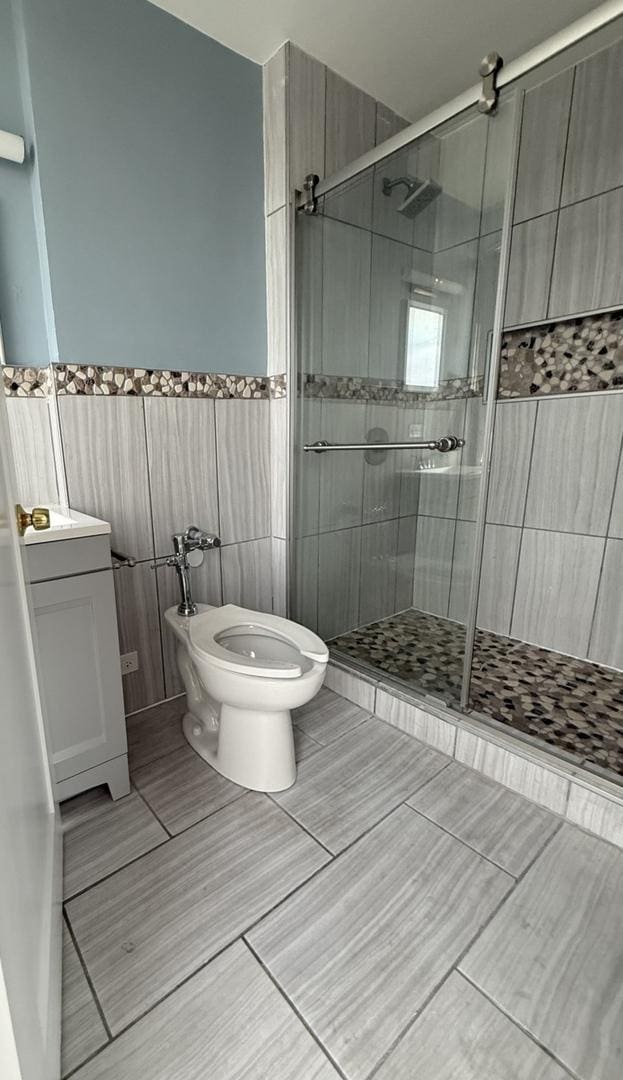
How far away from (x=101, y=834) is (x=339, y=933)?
0.66 meters

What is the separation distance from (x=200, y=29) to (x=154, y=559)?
172 centimetres

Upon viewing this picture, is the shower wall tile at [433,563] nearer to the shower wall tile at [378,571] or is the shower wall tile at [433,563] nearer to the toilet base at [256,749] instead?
the shower wall tile at [378,571]

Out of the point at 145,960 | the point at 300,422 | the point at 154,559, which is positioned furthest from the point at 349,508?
the point at 145,960

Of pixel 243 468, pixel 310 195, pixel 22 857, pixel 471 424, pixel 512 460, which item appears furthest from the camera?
pixel 512 460

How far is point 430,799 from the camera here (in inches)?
53.4

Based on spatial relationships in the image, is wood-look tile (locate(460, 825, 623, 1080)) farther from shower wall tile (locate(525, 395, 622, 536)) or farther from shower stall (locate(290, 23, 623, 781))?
shower wall tile (locate(525, 395, 622, 536))

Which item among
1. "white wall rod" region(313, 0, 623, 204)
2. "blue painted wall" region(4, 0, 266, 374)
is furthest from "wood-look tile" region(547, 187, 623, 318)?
"blue painted wall" region(4, 0, 266, 374)

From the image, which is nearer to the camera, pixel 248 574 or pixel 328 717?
pixel 328 717

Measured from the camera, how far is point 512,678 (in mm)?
1852

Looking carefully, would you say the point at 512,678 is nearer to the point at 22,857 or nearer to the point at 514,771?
the point at 514,771

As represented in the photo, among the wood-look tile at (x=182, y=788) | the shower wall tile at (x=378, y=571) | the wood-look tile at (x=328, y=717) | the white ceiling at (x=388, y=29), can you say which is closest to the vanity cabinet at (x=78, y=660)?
the wood-look tile at (x=182, y=788)

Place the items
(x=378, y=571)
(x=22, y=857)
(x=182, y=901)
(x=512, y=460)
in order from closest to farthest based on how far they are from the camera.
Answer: (x=22, y=857) < (x=182, y=901) < (x=512, y=460) < (x=378, y=571)

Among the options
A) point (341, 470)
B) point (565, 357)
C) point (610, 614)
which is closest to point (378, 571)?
point (341, 470)

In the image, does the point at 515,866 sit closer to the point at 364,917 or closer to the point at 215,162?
the point at 364,917
